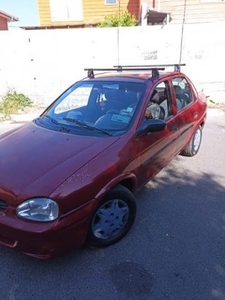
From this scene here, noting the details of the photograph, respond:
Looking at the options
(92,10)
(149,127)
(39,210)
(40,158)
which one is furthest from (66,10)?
(39,210)

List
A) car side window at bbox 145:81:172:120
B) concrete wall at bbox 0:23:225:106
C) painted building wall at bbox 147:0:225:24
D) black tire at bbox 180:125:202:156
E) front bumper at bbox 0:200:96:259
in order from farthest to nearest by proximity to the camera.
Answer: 1. painted building wall at bbox 147:0:225:24
2. concrete wall at bbox 0:23:225:106
3. black tire at bbox 180:125:202:156
4. car side window at bbox 145:81:172:120
5. front bumper at bbox 0:200:96:259

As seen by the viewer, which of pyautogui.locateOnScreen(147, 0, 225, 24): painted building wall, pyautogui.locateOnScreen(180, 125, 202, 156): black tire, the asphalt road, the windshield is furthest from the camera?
pyautogui.locateOnScreen(147, 0, 225, 24): painted building wall

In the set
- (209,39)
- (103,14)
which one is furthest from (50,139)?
(103,14)

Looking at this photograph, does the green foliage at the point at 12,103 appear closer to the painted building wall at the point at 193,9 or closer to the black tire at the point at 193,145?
the black tire at the point at 193,145

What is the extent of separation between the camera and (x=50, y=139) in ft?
9.11

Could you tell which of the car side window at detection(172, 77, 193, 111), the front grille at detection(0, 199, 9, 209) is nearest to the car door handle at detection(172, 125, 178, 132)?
the car side window at detection(172, 77, 193, 111)

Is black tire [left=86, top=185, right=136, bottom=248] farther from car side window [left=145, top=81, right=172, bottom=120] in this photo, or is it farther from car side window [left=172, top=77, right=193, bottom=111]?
car side window [left=172, top=77, right=193, bottom=111]

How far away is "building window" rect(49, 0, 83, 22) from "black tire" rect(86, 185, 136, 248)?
16040 mm

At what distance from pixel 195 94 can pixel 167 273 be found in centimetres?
312

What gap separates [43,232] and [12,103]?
729 centimetres

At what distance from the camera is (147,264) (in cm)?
245

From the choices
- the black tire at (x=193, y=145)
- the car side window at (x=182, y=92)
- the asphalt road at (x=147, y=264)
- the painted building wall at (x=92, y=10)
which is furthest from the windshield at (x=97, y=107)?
the painted building wall at (x=92, y=10)

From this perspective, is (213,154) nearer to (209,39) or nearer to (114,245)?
(114,245)

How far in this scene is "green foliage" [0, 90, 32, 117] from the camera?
8.30 meters
